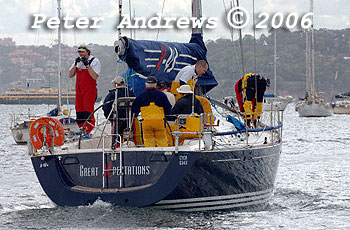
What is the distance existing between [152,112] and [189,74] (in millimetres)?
2168

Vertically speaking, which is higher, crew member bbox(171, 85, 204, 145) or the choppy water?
crew member bbox(171, 85, 204, 145)

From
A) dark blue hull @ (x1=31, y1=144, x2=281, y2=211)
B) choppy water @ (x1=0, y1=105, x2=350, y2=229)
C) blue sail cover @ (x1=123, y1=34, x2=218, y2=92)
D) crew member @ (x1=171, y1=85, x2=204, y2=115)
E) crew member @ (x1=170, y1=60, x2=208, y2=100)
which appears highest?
blue sail cover @ (x1=123, y1=34, x2=218, y2=92)

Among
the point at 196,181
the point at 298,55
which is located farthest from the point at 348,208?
the point at 298,55

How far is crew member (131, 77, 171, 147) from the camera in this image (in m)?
10.6

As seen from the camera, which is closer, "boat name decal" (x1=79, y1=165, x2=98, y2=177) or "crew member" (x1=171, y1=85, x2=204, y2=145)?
"boat name decal" (x1=79, y1=165, x2=98, y2=177)

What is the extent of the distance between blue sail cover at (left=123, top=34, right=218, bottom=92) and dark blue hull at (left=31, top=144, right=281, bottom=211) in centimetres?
218

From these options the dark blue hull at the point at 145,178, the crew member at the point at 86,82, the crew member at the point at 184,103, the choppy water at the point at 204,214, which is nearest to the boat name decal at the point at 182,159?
the dark blue hull at the point at 145,178

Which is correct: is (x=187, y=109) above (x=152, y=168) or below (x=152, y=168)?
above

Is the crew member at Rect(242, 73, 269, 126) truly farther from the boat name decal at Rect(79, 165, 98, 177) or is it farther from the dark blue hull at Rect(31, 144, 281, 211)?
the boat name decal at Rect(79, 165, 98, 177)

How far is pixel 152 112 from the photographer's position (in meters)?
10.6

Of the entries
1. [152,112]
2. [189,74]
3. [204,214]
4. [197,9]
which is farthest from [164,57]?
[204,214]

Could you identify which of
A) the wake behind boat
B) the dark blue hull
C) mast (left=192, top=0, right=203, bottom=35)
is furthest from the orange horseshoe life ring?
mast (left=192, top=0, right=203, bottom=35)

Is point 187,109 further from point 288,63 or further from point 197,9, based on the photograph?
point 288,63

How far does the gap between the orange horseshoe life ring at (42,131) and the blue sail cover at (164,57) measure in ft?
5.57
